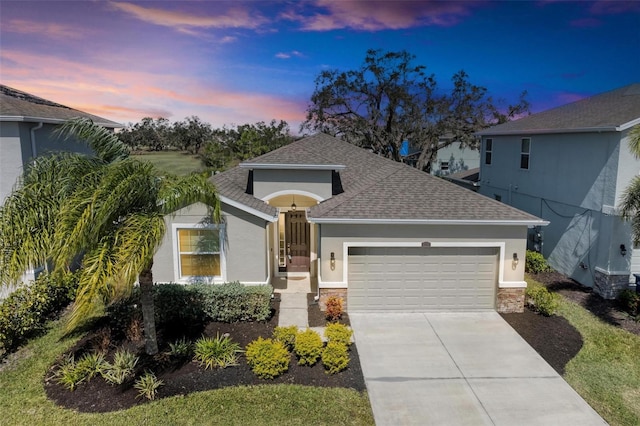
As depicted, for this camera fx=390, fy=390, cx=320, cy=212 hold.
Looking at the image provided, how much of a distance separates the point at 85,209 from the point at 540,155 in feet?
56.0

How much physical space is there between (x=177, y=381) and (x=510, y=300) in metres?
9.36

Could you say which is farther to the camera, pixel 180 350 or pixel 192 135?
pixel 192 135

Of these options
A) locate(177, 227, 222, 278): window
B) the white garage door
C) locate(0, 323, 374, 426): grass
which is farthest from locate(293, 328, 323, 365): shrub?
locate(177, 227, 222, 278): window

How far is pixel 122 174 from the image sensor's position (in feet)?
24.3

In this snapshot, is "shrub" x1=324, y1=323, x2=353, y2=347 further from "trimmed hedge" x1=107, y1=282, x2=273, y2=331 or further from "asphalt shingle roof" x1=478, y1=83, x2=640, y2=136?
"asphalt shingle roof" x1=478, y1=83, x2=640, y2=136

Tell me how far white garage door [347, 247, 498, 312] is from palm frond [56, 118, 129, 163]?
6731 mm

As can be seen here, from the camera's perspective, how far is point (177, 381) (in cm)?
792

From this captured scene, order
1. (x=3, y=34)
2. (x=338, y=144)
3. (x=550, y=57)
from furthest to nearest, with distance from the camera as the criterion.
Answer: (x=550, y=57) → (x=338, y=144) → (x=3, y=34)

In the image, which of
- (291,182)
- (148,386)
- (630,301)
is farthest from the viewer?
(291,182)

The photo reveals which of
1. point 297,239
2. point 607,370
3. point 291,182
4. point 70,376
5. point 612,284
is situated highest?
point 291,182

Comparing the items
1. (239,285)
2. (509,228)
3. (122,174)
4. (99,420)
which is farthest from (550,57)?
(99,420)

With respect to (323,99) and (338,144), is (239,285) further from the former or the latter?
(323,99)

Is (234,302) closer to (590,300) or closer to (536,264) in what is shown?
(590,300)

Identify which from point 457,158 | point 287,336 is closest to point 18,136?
point 287,336
